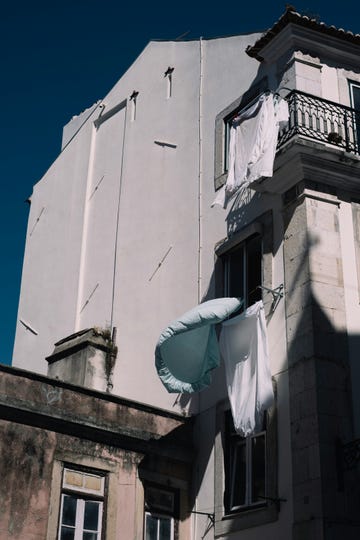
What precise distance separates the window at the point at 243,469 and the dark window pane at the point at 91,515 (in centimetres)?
211

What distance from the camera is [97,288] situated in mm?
21141

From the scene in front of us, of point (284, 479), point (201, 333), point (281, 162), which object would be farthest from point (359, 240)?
point (284, 479)

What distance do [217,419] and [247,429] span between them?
201 cm

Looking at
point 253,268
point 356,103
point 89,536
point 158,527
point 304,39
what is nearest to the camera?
point 89,536

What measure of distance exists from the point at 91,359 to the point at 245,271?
513 cm

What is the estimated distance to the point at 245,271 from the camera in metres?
15.5

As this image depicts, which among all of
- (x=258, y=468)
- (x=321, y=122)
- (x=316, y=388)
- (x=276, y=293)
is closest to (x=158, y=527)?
(x=258, y=468)

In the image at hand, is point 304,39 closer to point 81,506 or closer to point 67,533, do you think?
point 81,506

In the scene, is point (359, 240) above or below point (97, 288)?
below

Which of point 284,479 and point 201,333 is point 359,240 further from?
point 284,479

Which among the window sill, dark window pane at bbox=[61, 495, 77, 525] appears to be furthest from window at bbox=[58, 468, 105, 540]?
the window sill

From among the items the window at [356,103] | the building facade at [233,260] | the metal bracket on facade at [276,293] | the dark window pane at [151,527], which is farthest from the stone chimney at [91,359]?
the window at [356,103]

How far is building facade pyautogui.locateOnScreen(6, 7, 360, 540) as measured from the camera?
1290 cm

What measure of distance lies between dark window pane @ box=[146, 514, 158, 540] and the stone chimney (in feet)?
14.9
